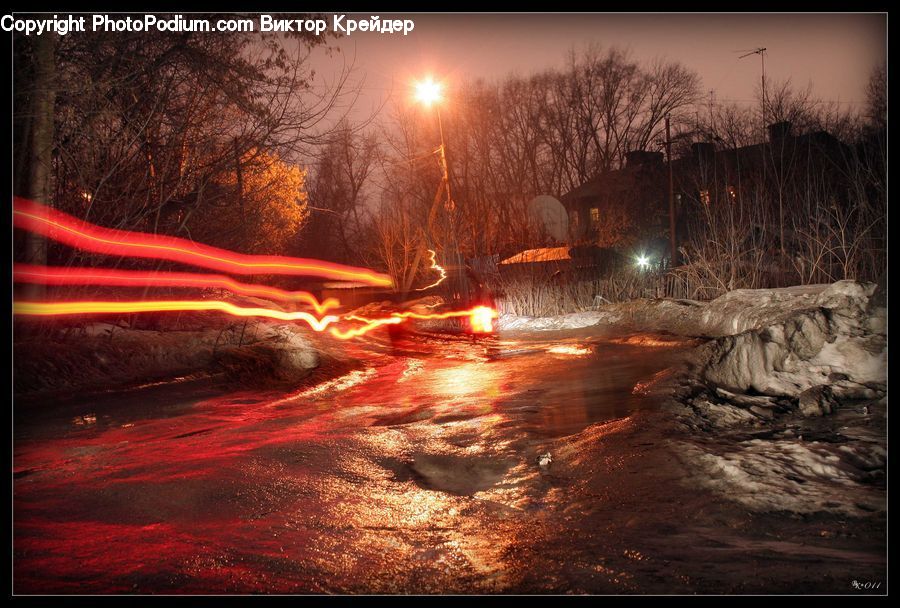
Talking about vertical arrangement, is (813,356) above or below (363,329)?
above

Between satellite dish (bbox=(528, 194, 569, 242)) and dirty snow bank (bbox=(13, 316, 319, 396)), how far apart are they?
18.6 metres

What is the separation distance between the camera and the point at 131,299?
Result: 12016 mm

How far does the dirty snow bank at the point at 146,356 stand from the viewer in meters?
9.75

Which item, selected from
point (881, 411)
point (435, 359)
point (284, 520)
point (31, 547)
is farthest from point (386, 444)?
point (435, 359)

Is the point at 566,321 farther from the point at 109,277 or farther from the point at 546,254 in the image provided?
the point at 109,277

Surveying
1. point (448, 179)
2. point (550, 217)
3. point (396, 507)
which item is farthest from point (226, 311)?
point (550, 217)

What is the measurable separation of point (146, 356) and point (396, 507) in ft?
28.9

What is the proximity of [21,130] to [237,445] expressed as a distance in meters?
7.14

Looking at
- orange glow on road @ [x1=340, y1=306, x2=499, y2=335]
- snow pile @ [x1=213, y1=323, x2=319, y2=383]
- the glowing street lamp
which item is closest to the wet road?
snow pile @ [x1=213, y1=323, x2=319, y2=383]

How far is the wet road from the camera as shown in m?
3.12

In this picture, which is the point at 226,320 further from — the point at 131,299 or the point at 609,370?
the point at 609,370

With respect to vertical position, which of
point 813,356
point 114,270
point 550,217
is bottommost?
point 813,356

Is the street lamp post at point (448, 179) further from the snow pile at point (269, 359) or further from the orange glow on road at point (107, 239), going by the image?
the snow pile at point (269, 359)

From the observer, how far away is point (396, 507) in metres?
4.17
